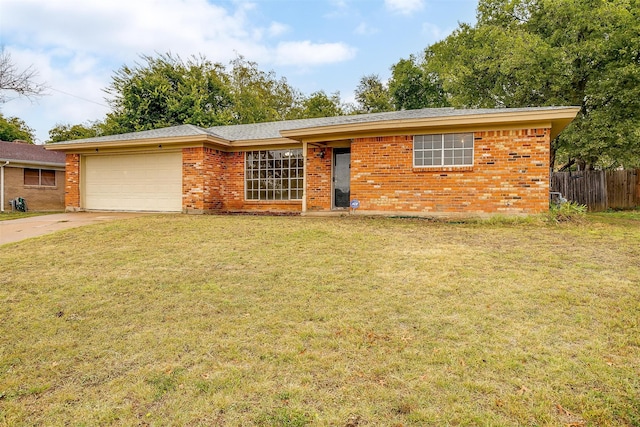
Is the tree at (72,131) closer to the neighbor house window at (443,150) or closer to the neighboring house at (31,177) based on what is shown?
the neighboring house at (31,177)

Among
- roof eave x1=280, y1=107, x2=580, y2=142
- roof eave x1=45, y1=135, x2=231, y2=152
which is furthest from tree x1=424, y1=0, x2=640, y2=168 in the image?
roof eave x1=45, y1=135, x2=231, y2=152

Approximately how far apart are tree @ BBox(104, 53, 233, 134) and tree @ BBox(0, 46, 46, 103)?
762 cm

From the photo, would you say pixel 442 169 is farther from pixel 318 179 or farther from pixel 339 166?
pixel 318 179

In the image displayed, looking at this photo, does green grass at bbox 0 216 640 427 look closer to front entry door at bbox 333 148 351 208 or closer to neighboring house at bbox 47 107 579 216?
neighboring house at bbox 47 107 579 216

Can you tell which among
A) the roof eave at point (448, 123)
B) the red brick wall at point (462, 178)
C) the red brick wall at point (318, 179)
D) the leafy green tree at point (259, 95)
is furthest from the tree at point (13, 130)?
the red brick wall at point (462, 178)

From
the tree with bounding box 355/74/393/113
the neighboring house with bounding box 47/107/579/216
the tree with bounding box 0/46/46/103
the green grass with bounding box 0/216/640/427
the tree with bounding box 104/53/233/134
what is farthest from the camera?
the tree with bounding box 355/74/393/113

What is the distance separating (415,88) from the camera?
27.6 m

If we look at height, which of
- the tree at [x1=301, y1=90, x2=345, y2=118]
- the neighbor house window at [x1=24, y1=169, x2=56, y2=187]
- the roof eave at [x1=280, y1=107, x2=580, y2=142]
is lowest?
the neighbor house window at [x1=24, y1=169, x2=56, y2=187]

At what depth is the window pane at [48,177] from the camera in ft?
59.4

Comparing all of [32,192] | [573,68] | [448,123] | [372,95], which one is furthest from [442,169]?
[372,95]

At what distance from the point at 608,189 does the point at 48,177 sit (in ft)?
83.4

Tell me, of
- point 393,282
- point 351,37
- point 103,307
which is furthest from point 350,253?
point 351,37

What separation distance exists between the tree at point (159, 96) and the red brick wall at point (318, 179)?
14972 millimetres

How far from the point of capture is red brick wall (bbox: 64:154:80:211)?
14.4 metres
